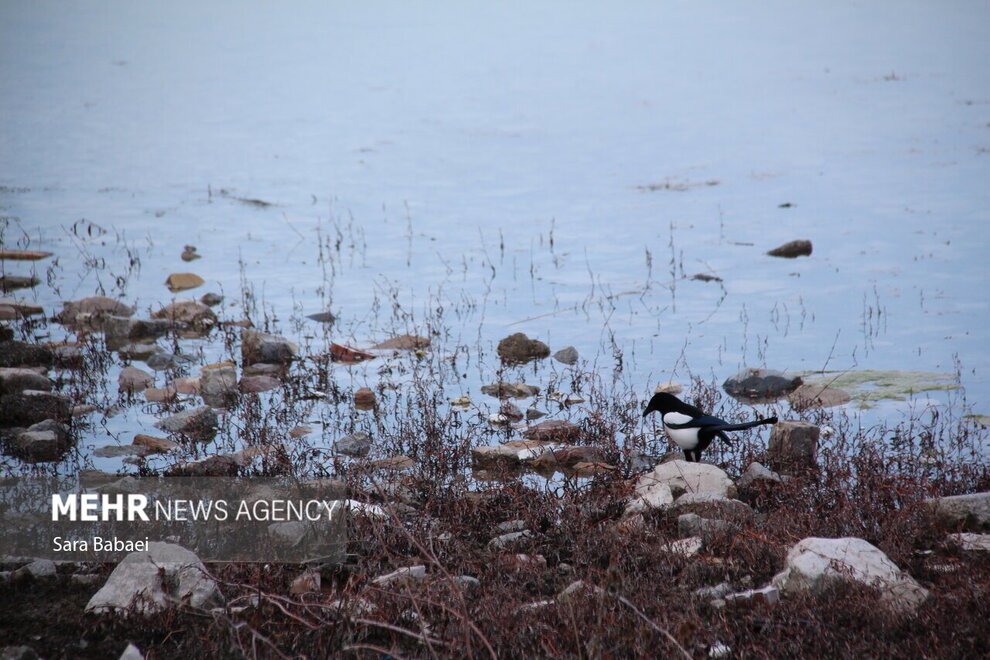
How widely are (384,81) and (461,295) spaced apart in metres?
15.0

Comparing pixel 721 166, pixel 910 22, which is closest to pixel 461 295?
pixel 721 166

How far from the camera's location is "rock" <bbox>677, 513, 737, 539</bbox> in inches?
200

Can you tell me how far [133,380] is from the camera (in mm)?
8438

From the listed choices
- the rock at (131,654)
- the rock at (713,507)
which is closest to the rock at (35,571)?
the rock at (131,654)

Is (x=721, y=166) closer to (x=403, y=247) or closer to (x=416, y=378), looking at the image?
(x=403, y=247)

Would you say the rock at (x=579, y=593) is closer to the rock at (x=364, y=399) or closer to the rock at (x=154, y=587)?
the rock at (x=154, y=587)

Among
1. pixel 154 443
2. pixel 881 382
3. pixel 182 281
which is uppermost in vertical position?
pixel 182 281

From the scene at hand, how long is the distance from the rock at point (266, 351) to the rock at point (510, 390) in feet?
6.03

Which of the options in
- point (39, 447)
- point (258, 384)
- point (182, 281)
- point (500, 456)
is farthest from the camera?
point (182, 281)

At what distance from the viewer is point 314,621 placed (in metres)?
4.25

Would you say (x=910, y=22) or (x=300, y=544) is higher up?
(x=910, y=22)

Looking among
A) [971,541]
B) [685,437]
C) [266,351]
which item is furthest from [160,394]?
[971,541]

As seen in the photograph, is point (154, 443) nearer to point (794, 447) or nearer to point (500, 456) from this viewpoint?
point (500, 456)

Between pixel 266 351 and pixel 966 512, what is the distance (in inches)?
226
